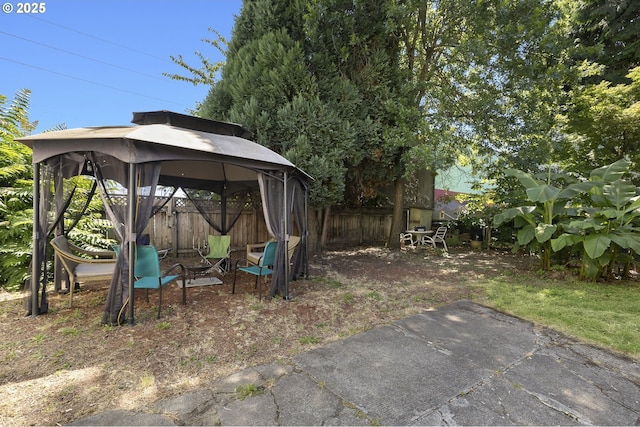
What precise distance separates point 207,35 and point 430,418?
1906cm

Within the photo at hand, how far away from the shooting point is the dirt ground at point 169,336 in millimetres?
2570

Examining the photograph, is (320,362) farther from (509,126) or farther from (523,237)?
(509,126)

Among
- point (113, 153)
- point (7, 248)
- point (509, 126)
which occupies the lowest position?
point (7, 248)

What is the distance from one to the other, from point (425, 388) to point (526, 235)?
596 centimetres

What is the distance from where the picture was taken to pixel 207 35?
16219 mm

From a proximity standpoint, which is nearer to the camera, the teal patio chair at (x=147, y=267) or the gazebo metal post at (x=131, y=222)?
the gazebo metal post at (x=131, y=222)

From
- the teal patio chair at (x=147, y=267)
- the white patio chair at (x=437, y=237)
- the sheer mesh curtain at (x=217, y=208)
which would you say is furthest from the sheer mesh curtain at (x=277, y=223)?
the white patio chair at (x=437, y=237)

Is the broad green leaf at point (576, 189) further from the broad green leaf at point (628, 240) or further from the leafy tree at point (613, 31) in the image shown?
the leafy tree at point (613, 31)

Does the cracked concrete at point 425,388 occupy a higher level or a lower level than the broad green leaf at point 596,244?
lower

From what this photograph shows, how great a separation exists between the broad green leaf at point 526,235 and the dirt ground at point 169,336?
5.36 feet

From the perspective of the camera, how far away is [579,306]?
515 cm

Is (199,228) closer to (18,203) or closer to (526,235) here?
(18,203)

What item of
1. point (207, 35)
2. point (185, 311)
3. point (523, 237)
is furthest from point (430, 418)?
point (207, 35)

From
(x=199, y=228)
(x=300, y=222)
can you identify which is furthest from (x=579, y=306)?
(x=199, y=228)
